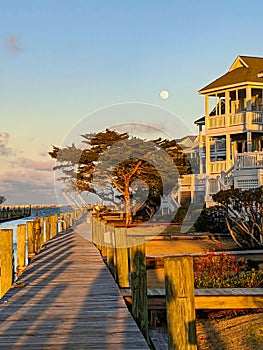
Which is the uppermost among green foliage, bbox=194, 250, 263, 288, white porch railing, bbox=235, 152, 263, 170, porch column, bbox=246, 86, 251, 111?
porch column, bbox=246, 86, 251, 111

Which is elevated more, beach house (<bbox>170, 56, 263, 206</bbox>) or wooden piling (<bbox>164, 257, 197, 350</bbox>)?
beach house (<bbox>170, 56, 263, 206</bbox>)

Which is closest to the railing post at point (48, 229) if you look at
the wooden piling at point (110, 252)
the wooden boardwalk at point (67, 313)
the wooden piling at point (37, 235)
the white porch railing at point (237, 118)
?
the wooden piling at point (37, 235)

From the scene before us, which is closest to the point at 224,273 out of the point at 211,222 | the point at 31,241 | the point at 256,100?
the point at 31,241

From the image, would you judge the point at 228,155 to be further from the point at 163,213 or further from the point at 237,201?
the point at 237,201

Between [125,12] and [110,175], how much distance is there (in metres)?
16.3

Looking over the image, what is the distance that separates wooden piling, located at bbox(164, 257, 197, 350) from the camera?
18.7 ft

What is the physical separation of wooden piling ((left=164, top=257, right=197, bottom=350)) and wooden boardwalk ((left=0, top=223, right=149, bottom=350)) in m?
0.42

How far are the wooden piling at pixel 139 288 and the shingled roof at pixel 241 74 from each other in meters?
26.8

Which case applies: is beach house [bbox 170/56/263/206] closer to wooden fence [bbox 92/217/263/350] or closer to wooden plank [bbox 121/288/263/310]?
wooden fence [bbox 92/217/263/350]

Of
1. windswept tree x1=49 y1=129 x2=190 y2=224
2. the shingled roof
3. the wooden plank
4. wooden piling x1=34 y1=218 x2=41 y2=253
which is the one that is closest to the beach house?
the shingled roof

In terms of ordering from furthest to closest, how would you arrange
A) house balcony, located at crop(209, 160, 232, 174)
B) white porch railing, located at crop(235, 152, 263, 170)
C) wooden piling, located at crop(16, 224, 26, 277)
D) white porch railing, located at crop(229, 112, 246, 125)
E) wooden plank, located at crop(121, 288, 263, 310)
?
1. white porch railing, located at crop(229, 112, 246, 125)
2. house balcony, located at crop(209, 160, 232, 174)
3. white porch railing, located at crop(235, 152, 263, 170)
4. wooden piling, located at crop(16, 224, 26, 277)
5. wooden plank, located at crop(121, 288, 263, 310)

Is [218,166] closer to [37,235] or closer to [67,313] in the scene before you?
[37,235]

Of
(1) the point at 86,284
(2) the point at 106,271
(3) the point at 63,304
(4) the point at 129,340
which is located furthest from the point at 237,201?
(4) the point at 129,340

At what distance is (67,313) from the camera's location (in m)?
7.87
